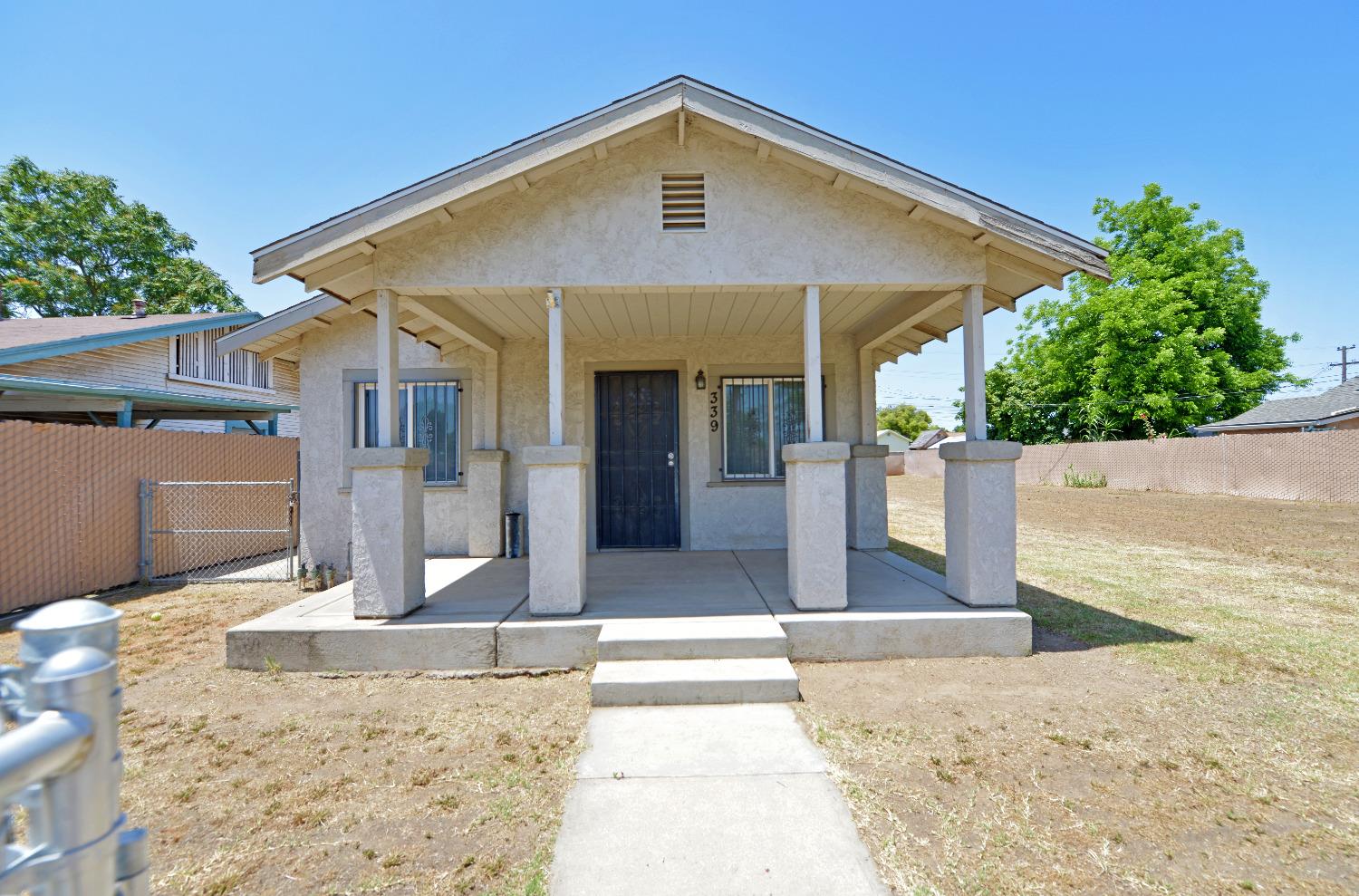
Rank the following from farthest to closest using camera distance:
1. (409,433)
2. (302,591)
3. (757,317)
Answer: (409,433) < (302,591) < (757,317)

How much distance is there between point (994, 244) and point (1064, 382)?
30.9 meters

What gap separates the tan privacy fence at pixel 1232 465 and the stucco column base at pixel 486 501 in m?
10.2

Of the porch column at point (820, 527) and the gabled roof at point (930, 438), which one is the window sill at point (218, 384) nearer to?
the porch column at point (820, 527)

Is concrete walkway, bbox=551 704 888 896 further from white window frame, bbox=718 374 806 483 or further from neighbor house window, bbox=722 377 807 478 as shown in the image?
neighbor house window, bbox=722 377 807 478

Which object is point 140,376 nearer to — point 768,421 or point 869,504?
point 768,421

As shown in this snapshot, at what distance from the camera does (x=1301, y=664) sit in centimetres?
491

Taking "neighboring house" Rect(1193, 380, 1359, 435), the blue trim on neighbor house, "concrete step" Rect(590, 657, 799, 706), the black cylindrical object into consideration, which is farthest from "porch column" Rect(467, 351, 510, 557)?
"neighboring house" Rect(1193, 380, 1359, 435)

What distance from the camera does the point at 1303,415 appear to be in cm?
2450

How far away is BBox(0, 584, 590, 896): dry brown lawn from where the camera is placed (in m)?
2.68

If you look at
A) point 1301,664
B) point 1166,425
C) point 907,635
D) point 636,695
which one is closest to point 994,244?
point 907,635

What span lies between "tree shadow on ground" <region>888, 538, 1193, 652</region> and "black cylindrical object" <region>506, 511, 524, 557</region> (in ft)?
18.9

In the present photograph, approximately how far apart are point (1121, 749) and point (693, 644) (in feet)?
8.71

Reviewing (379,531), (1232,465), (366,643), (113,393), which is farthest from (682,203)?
(1232,465)

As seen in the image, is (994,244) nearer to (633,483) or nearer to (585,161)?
(585,161)
